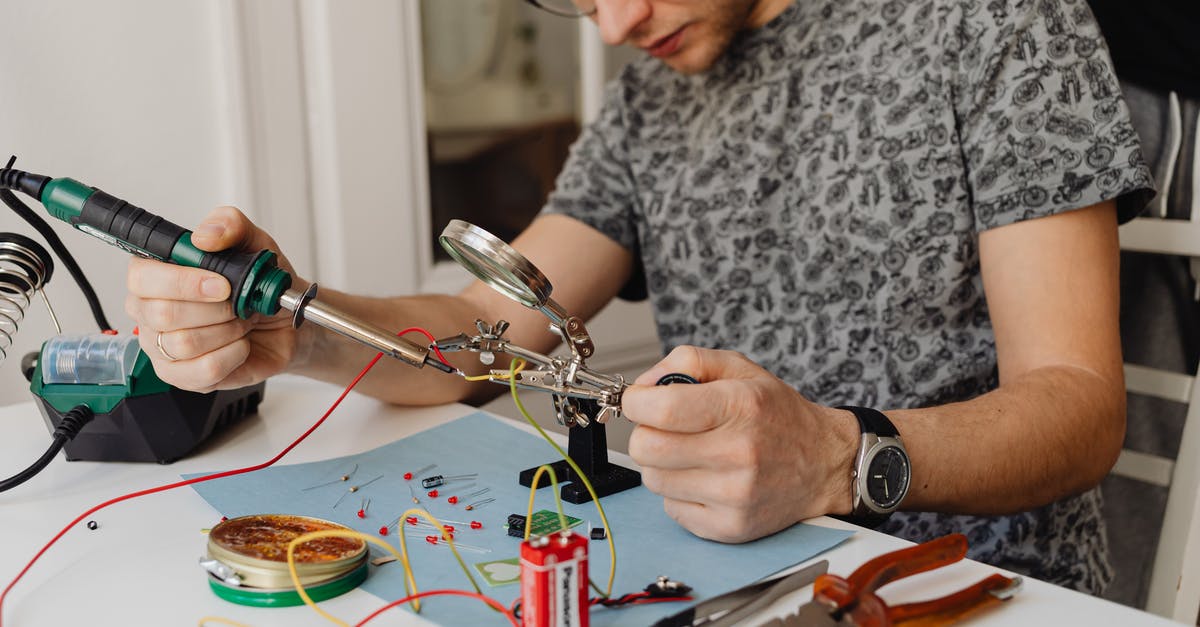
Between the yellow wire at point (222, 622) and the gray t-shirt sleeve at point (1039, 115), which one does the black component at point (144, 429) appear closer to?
the yellow wire at point (222, 622)

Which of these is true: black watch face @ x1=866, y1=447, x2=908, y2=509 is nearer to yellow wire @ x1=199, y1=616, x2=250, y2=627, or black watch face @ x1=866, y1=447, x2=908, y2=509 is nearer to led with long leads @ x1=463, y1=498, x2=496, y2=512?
led with long leads @ x1=463, y1=498, x2=496, y2=512

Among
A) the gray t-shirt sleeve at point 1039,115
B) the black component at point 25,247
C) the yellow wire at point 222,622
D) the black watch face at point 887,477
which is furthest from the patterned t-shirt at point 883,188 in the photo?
the yellow wire at point 222,622

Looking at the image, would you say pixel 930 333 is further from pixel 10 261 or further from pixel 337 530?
pixel 10 261

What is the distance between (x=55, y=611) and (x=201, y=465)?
301 millimetres

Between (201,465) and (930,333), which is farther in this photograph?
(930,333)

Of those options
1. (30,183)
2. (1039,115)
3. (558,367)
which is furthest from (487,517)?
(1039,115)

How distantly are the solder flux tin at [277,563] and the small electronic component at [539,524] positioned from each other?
12cm

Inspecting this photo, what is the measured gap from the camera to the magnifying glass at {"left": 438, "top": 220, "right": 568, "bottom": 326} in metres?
0.72

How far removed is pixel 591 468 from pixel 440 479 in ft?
0.44

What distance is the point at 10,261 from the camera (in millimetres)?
943

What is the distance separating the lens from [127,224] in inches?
32.0

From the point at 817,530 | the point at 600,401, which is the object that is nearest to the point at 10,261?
the point at 600,401

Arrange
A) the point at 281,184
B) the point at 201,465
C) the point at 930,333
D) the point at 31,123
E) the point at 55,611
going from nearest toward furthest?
1. the point at 55,611
2. the point at 201,465
3. the point at 930,333
4. the point at 31,123
5. the point at 281,184

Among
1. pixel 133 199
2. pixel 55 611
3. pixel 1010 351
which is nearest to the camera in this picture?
pixel 55 611
